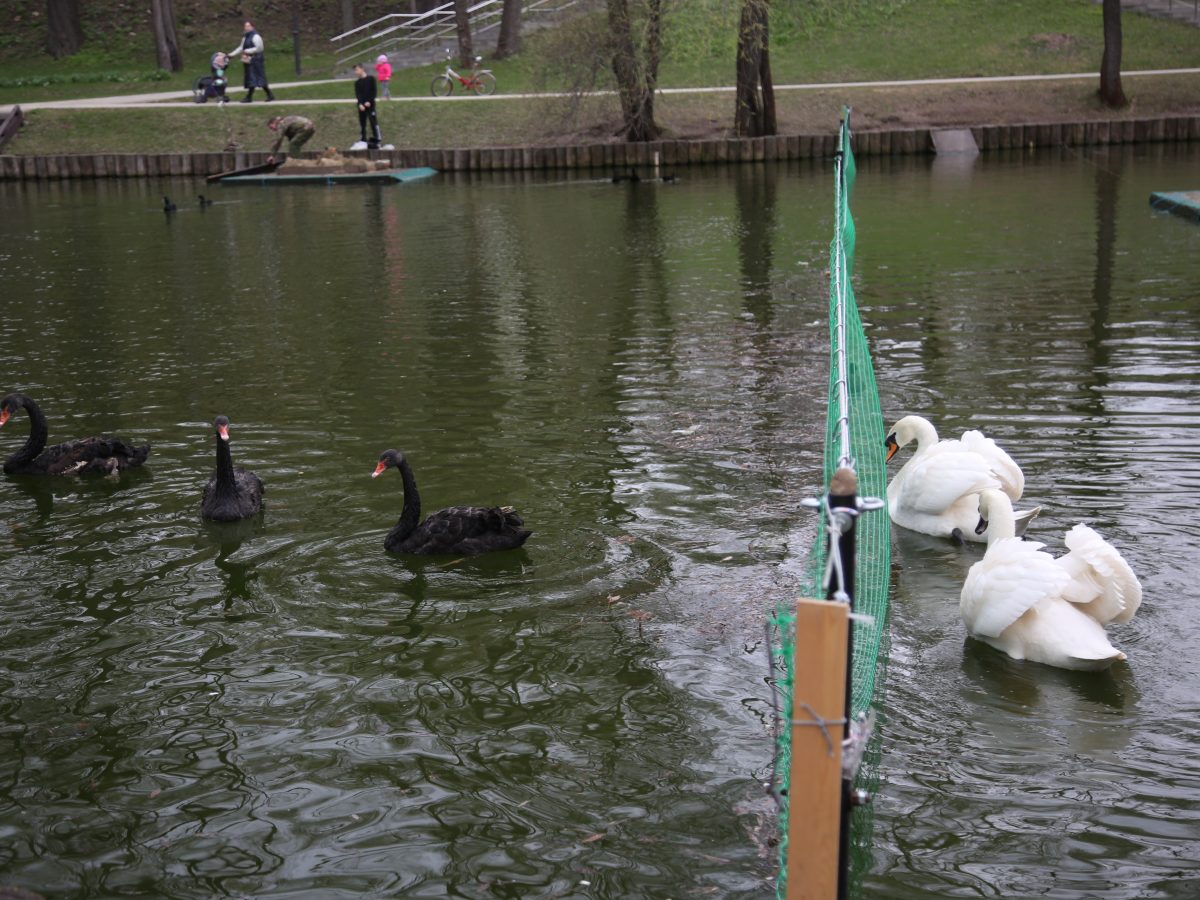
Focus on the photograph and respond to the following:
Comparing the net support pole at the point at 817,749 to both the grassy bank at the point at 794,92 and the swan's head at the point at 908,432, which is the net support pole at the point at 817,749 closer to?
the swan's head at the point at 908,432

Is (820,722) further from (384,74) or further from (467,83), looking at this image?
(467,83)

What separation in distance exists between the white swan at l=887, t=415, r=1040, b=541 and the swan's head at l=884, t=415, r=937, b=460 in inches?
3.0

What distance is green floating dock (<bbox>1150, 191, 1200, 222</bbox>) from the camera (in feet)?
70.6

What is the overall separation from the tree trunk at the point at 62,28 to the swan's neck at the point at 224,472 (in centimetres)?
4739

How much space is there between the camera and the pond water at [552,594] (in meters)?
5.65

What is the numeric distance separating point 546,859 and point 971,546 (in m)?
4.44

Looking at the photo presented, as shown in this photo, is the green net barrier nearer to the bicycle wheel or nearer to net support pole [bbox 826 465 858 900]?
net support pole [bbox 826 465 858 900]

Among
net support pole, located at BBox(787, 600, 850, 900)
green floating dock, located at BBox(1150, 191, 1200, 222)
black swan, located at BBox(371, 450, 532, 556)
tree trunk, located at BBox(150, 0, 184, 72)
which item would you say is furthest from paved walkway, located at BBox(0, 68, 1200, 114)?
net support pole, located at BBox(787, 600, 850, 900)

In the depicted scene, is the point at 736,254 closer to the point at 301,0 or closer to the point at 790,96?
the point at 790,96

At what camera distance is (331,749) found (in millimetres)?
6477

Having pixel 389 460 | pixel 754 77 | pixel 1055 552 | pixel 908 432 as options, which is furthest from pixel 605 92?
pixel 1055 552

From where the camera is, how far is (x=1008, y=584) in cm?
691

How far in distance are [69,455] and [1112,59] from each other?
3221cm

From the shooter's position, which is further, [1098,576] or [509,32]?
[509,32]
